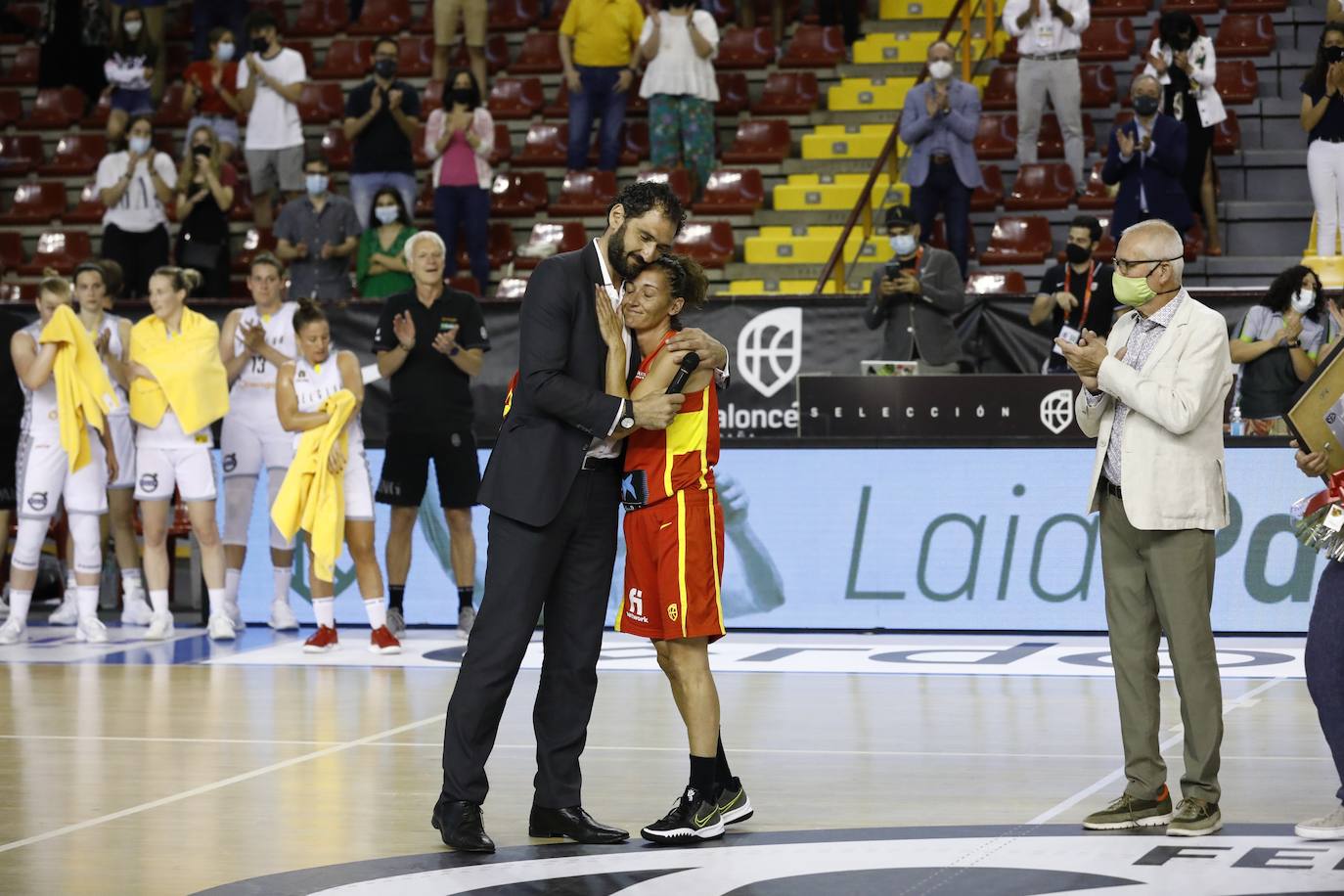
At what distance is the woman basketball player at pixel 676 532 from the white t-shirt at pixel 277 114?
1287 centimetres

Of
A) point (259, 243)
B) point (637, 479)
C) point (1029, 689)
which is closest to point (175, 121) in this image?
point (259, 243)

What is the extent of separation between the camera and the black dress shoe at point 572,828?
6.52 m

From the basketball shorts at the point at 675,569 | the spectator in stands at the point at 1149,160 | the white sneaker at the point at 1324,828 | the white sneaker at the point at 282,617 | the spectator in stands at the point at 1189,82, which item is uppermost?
the spectator in stands at the point at 1189,82

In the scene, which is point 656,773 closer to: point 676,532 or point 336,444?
point 676,532

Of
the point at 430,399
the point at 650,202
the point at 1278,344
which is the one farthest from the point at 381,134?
the point at 650,202

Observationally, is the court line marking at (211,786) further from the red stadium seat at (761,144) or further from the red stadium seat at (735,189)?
the red stadium seat at (761,144)

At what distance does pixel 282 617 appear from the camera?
12.9 metres

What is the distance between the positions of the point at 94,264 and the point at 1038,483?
246 inches

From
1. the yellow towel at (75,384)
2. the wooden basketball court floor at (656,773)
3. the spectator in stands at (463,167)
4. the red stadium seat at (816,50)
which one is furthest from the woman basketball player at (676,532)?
the red stadium seat at (816,50)

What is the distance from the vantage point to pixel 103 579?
Result: 14.4 m

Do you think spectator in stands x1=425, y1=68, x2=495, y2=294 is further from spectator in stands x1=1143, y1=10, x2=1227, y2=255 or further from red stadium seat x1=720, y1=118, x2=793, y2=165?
spectator in stands x1=1143, y1=10, x2=1227, y2=255

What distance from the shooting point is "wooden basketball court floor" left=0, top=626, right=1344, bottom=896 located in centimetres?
602

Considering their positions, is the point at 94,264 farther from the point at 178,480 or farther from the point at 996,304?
the point at 996,304

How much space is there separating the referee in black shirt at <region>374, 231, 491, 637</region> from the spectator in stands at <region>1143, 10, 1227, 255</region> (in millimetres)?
6976
